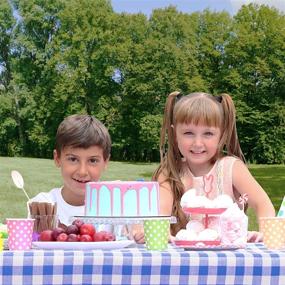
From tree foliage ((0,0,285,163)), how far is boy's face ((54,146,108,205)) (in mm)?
41309

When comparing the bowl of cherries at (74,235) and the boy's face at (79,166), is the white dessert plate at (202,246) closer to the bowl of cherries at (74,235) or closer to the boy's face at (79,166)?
the bowl of cherries at (74,235)

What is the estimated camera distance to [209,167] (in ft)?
11.9

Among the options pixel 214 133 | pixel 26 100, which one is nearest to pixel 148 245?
pixel 214 133

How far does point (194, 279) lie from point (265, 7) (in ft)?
155

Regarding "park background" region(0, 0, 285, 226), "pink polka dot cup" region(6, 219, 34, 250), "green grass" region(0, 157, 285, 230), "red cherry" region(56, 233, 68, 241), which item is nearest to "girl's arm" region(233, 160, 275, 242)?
"red cherry" region(56, 233, 68, 241)

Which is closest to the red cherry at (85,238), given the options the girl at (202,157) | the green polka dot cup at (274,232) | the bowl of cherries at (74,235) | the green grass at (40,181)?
the bowl of cherries at (74,235)

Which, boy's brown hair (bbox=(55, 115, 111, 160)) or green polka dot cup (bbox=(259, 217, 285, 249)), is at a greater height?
boy's brown hair (bbox=(55, 115, 111, 160))

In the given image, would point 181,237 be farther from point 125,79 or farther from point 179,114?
point 125,79

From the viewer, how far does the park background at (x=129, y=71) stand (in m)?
46.0

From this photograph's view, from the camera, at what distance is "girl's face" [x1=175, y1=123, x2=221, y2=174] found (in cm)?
338

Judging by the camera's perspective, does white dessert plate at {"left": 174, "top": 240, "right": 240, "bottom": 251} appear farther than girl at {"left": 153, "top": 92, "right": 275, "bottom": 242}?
No

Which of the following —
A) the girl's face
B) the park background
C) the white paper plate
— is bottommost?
the white paper plate

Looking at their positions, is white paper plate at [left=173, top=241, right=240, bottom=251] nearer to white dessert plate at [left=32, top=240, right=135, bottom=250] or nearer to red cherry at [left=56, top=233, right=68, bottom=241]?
white dessert plate at [left=32, top=240, right=135, bottom=250]

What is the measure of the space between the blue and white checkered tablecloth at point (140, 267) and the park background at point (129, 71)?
42.4 metres
